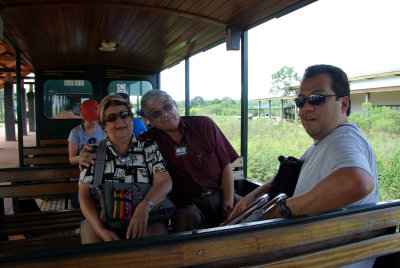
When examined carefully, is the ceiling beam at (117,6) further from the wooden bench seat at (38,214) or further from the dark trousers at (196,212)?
the dark trousers at (196,212)

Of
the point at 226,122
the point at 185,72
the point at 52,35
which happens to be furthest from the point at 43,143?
the point at 226,122

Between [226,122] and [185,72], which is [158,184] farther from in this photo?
[226,122]

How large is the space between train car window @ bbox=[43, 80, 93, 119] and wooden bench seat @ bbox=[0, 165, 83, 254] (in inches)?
137

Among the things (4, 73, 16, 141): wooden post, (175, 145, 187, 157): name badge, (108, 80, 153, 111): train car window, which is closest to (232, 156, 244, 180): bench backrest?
(175, 145, 187, 157): name badge

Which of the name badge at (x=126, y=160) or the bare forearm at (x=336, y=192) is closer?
the bare forearm at (x=336, y=192)

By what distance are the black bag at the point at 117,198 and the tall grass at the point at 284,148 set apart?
16.0ft

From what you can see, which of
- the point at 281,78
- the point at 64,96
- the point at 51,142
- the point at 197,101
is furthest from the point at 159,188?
the point at 197,101

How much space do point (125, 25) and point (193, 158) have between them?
228cm

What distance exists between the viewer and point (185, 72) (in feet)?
18.5

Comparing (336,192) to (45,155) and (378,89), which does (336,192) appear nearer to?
(45,155)

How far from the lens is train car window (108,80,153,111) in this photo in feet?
20.7

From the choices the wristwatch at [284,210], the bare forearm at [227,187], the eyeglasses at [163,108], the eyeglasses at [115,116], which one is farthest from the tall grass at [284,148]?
the eyeglasses at [115,116]

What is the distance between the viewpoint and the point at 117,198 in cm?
194

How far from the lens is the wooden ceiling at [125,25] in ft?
10.00
